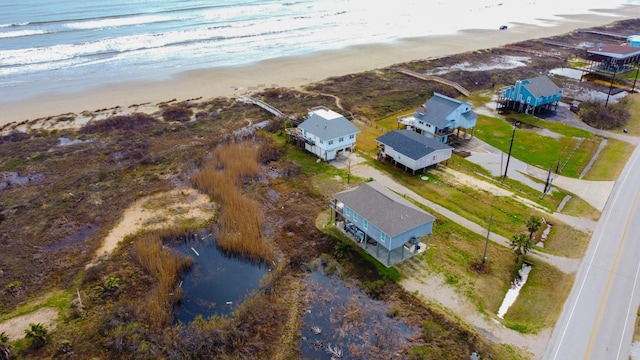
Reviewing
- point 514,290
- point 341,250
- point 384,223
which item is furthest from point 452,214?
point 341,250

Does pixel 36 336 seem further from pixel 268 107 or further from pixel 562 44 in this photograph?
pixel 562 44

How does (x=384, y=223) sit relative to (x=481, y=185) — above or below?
above

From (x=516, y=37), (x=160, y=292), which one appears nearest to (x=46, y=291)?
(x=160, y=292)

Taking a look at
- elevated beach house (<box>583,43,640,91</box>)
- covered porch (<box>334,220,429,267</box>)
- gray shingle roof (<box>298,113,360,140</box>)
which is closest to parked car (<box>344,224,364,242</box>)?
covered porch (<box>334,220,429,267</box>)

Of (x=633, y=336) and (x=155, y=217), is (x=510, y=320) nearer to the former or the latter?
(x=633, y=336)

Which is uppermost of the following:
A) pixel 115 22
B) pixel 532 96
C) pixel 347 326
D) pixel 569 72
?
pixel 115 22

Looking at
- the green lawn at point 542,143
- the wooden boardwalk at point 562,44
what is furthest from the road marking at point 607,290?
the wooden boardwalk at point 562,44
